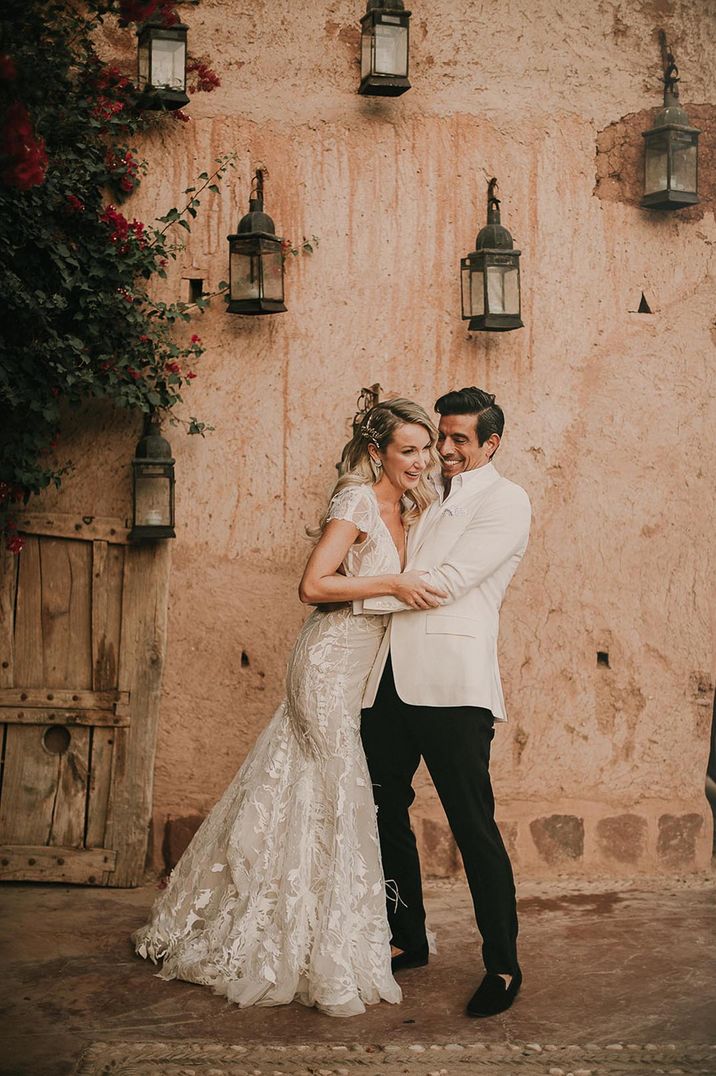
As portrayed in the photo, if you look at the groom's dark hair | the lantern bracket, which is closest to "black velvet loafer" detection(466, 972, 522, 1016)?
the groom's dark hair

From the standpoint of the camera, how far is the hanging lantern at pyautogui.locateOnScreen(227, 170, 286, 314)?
5.11 metres

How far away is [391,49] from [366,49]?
5.0 inches

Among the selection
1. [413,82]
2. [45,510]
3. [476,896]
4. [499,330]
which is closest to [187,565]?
[45,510]

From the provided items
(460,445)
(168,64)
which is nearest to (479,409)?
(460,445)

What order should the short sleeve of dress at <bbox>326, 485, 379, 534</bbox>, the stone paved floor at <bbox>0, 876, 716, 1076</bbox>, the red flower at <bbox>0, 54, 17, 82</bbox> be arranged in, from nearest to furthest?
the red flower at <bbox>0, 54, 17, 82</bbox> < the stone paved floor at <bbox>0, 876, 716, 1076</bbox> < the short sleeve of dress at <bbox>326, 485, 379, 534</bbox>

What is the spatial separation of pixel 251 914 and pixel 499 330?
282cm

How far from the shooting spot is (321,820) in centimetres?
398

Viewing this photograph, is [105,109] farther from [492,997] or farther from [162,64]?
[492,997]

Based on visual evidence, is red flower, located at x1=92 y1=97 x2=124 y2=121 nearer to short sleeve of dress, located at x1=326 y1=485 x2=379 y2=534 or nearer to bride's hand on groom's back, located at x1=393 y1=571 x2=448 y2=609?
short sleeve of dress, located at x1=326 y1=485 x2=379 y2=534

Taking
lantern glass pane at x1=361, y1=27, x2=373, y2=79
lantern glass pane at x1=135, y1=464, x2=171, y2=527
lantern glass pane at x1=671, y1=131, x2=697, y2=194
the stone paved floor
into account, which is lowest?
the stone paved floor

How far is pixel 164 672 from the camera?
529 centimetres

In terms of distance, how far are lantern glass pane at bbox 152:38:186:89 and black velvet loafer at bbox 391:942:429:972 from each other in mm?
3817

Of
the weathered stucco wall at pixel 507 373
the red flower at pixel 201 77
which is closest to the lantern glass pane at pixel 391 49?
the weathered stucco wall at pixel 507 373

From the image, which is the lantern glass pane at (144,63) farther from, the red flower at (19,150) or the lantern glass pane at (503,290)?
the red flower at (19,150)
